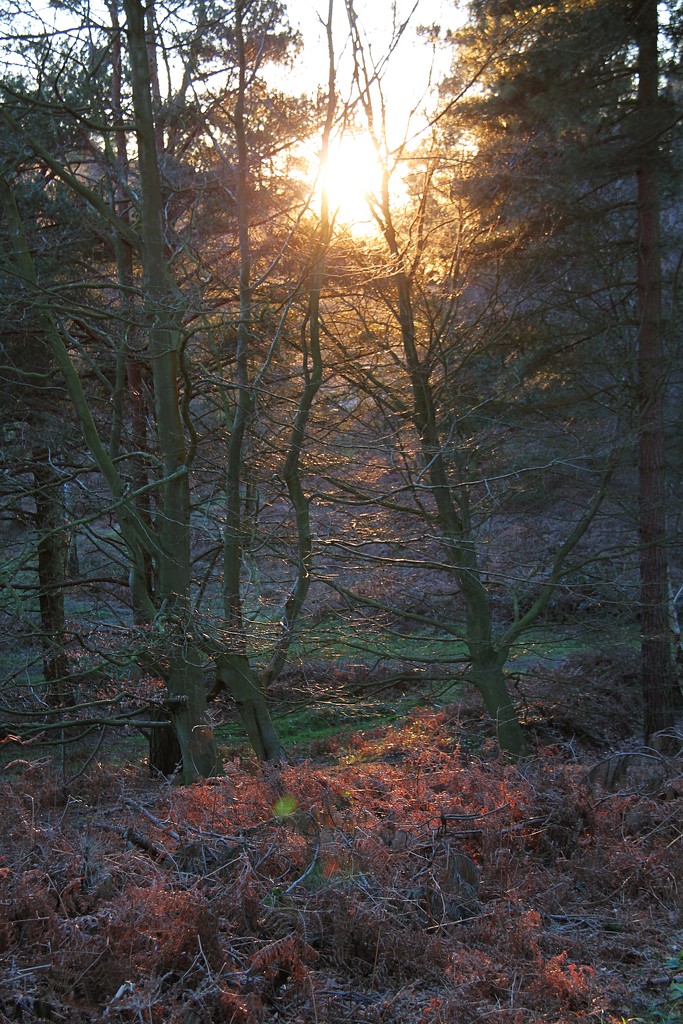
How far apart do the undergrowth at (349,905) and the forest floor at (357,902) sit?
0.04 feet

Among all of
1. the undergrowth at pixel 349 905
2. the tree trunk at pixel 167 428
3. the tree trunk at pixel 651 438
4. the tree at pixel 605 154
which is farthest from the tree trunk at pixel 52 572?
the tree trunk at pixel 651 438

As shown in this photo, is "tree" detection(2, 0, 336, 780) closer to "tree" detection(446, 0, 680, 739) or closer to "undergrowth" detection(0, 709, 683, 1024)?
"undergrowth" detection(0, 709, 683, 1024)

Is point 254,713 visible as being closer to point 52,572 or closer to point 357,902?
point 52,572

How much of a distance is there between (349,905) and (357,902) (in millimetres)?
66

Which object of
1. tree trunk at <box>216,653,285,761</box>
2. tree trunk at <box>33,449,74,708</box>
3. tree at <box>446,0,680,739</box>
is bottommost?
tree trunk at <box>216,653,285,761</box>

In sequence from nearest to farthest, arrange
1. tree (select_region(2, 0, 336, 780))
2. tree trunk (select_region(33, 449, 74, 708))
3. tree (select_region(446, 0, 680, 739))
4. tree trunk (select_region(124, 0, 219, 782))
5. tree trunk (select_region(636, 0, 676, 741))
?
tree trunk (select_region(33, 449, 74, 708)) → tree (select_region(2, 0, 336, 780)) → tree trunk (select_region(124, 0, 219, 782)) → tree (select_region(446, 0, 680, 739)) → tree trunk (select_region(636, 0, 676, 741))

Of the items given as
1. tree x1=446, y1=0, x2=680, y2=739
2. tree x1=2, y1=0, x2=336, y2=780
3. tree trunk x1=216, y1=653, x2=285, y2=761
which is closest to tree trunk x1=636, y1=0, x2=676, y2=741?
tree x1=446, y1=0, x2=680, y2=739

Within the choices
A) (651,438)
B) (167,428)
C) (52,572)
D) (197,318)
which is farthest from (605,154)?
(52,572)

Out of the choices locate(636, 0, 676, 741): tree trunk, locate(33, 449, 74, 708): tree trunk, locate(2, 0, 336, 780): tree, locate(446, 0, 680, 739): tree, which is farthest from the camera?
locate(636, 0, 676, 741): tree trunk

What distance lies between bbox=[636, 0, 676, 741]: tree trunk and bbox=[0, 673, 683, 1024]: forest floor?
4.98 m

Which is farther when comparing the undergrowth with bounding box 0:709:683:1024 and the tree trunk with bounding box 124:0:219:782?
the tree trunk with bounding box 124:0:219:782

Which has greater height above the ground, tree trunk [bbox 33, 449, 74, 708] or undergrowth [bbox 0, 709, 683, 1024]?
tree trunk [bbox 33, 449, 74, 708]

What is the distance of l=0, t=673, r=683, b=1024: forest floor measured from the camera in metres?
3.69

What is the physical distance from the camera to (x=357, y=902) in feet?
14.5
